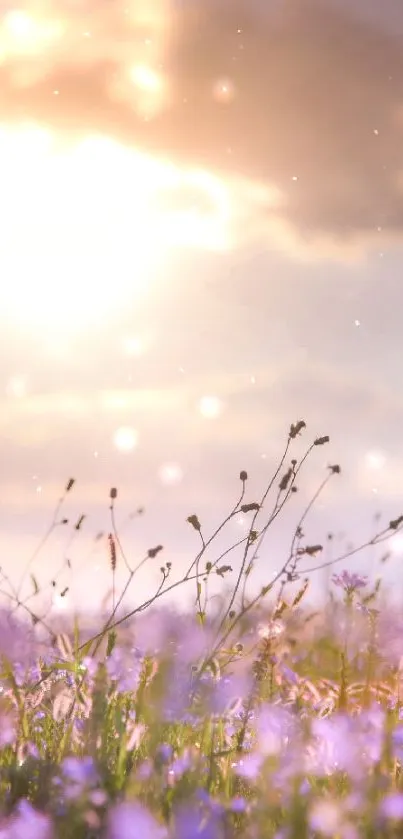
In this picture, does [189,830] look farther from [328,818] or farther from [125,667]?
[125,667]

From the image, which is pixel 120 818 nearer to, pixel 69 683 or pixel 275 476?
pixel 275 476

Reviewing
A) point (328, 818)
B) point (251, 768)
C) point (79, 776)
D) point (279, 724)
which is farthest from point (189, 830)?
point (279, 724)

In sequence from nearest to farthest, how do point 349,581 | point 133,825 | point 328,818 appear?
point 133,825
point 328,818
point 349,581

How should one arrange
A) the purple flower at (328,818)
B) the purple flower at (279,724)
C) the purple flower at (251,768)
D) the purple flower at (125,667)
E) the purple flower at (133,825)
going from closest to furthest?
the purple flower at (133,825) < the purple flower at (328,818) < the purple flower at (251,768) < the purple flower at (279,724) < the purple flower at (125,667)

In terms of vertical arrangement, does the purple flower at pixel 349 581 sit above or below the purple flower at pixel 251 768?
above

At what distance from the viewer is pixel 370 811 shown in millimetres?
1964

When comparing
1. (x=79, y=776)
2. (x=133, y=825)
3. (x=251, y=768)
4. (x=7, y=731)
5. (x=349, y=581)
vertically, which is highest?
(x=349, y=581)

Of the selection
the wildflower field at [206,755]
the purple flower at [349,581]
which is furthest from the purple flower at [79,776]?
the purple flower at [349,581]

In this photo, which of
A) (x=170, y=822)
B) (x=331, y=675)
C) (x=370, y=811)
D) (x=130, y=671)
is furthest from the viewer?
(x=331, y=675)

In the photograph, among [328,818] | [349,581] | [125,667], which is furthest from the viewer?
[125,667]

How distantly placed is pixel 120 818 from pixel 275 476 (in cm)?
195

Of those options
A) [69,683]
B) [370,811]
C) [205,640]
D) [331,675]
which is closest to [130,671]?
[69,683]

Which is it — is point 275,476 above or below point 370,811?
above

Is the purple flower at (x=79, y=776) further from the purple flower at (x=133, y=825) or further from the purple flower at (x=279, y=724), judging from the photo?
the purple flower at (x=279, y=724)
